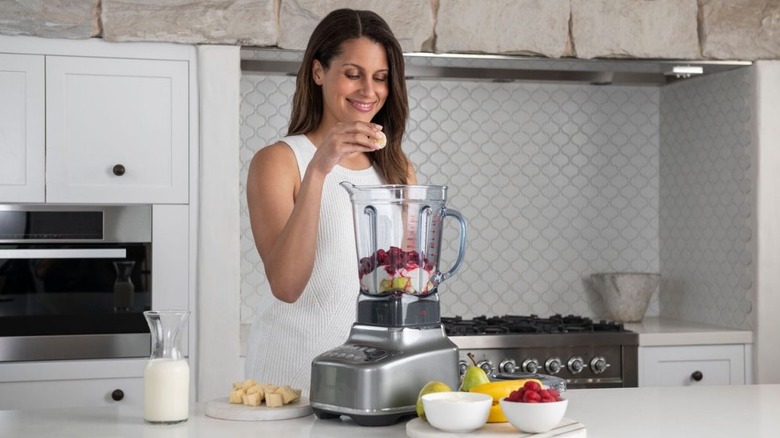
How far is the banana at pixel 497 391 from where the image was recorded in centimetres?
173

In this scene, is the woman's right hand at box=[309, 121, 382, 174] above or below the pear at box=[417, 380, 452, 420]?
above

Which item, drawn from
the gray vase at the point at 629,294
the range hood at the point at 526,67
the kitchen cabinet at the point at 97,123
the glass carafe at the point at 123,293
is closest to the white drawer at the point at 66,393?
the glass carafe at the point at 123,293

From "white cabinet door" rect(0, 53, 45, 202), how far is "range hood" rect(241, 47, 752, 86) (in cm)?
71

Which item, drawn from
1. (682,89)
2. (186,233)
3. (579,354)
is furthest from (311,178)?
(682,89)

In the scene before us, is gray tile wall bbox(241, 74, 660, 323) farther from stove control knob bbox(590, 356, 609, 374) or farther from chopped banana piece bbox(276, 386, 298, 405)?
chopped banana piece bbox(276, 386, 298, 405)

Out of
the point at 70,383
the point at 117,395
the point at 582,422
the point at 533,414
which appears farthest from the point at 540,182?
the point at 533,414

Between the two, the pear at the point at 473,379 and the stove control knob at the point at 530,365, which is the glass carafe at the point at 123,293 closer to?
the stove control knob at the point at 530,365

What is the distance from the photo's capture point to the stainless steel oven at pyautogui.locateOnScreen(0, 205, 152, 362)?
3.32m

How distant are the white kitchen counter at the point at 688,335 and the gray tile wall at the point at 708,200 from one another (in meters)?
0.07

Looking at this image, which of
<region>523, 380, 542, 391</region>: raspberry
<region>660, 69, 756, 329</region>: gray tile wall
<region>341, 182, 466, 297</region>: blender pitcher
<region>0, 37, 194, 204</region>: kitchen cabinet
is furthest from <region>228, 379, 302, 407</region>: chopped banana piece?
<region>660, 69, 756, 329</region>: gray tile wall

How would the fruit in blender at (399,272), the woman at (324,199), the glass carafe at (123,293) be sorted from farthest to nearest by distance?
the glass carafe at (123,293) → the woman at (324,199) → the fruit in blender at (399,272)

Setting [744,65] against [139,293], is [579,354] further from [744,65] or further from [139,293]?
[139,293]

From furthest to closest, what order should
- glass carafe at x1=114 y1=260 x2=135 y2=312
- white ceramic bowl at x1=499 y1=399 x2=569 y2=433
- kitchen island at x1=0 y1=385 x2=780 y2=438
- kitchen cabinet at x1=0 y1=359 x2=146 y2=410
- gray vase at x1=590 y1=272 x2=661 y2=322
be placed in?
1. gray vase at x1=590 y1=272 x2=661 y2=322
2. glass carafe at x1=114 y1=260 x2=135 y2=312
3. kitchen cabinet at x1=0 y1=359 x2=146 y2=410
4. kitchen island at x1=0 y1=385 x2=780 y2=438
5. white ceramic bowl at x1=499 y1=399 x2=569 y2=433

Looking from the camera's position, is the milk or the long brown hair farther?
the long brown hair
